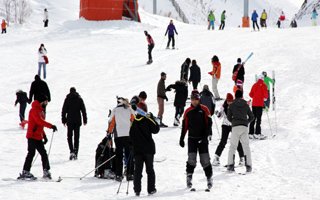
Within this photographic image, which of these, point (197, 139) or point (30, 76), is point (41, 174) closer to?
point (197, 139)

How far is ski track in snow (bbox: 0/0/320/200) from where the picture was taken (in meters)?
11.0

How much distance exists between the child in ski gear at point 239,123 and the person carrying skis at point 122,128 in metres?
2.03

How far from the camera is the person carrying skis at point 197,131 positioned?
10.4 meters

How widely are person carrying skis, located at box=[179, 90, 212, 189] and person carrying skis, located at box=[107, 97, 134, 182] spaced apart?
1226 mm

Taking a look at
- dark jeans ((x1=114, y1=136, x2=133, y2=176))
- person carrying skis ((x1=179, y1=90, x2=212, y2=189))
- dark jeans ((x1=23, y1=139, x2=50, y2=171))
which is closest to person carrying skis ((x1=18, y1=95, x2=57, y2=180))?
dark jeans ((x1=23, y1=139, x2=50, y2=171))

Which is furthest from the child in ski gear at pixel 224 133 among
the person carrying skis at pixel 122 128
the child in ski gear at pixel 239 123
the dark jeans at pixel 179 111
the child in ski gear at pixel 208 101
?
the dark jeans at pixel 179 111

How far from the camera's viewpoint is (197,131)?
34.3ft

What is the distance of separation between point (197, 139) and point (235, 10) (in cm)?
10201

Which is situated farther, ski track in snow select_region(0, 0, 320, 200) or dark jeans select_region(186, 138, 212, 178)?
ski track in snow select_region(0, 0, 320, 200)

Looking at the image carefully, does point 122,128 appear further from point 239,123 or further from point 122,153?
A: point 239,123

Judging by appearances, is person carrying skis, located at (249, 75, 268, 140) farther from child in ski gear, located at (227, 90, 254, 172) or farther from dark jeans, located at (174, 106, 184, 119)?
child in ski gear, located at (227, 90, 254, 172)

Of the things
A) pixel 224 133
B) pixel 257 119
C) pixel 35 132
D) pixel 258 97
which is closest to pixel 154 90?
pixel 257 119

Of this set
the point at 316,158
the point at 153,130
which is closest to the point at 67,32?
the point at 316,158

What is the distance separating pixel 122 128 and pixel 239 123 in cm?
230
